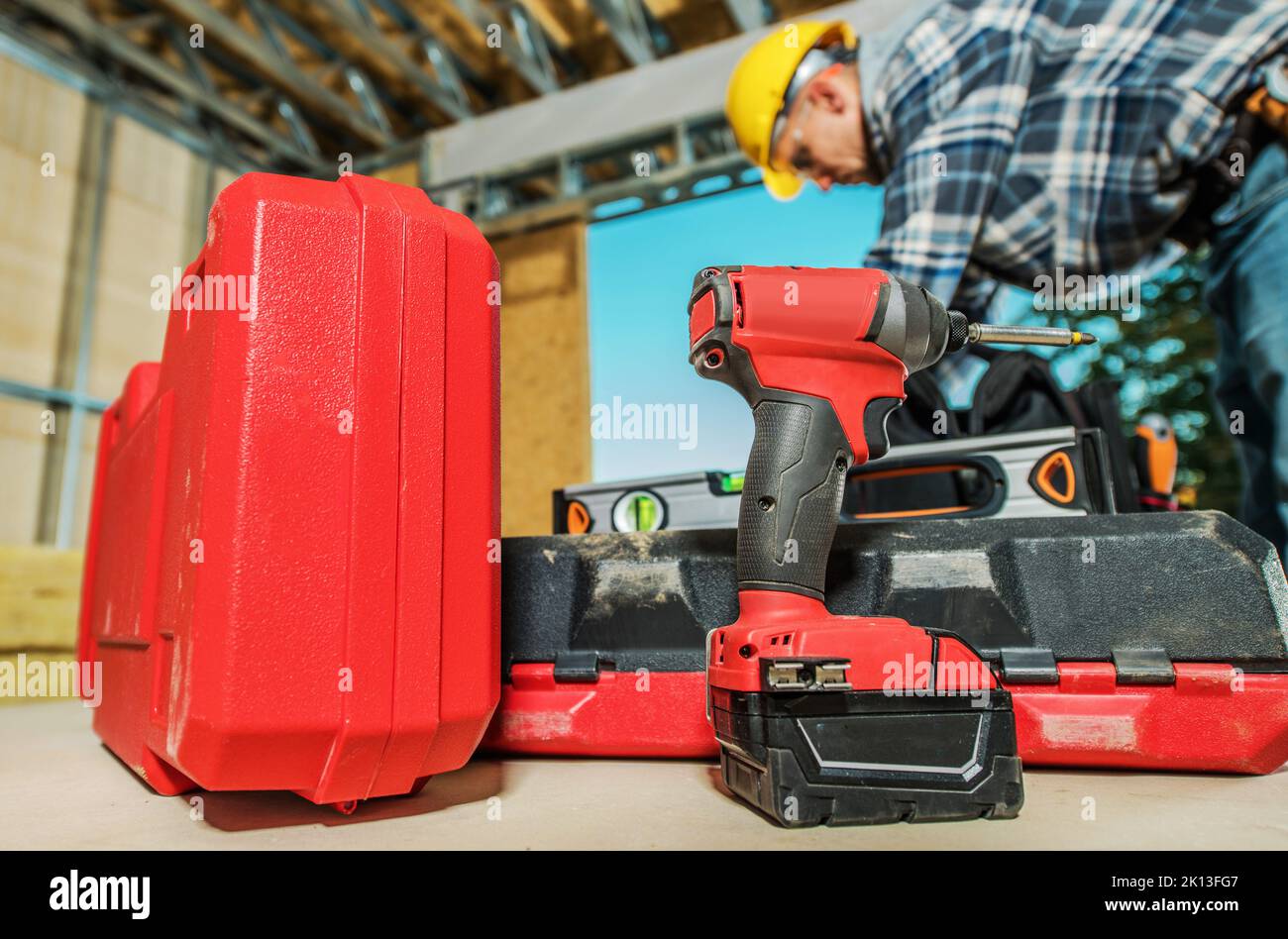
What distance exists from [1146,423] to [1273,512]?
283 mm

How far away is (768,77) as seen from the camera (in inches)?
80.8

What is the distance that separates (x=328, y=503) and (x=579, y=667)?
1.24ft

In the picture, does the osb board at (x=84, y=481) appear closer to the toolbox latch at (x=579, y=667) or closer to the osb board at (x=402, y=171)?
the osb board at (x=402, y=171)

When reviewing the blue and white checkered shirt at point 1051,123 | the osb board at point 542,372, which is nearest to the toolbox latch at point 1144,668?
the blue and white checkered shirt at point 1051,123

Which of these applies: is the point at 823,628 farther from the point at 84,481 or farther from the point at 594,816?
the point at 84,481

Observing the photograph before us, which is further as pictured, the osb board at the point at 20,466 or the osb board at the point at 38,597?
the osb board at the point at 20,466

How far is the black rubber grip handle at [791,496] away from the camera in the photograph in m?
0.70

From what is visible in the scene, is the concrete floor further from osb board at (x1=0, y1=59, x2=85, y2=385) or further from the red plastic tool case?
osb board at (x1=0, y1=59, x2=85, y2=385)

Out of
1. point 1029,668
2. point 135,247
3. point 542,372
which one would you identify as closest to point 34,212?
point 135,247

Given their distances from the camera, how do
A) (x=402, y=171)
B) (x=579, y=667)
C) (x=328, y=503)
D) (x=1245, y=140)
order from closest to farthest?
1. (x=328, y=503)
2. (x=579, y=667)
3. (x=1245, y=140)
4. (x=402, y=171)

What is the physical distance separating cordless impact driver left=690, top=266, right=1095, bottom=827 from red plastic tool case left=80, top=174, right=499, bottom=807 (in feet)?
0.73

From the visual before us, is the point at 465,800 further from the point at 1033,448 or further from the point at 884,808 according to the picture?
the point at 1033,448

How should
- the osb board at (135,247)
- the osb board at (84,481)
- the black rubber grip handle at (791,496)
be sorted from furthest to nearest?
1. the osb board at (135,247)
2. the osb board at (84,481)
3. the black rubber grip handle at (791,496)

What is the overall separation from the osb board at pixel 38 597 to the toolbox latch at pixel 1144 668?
2436 mm
